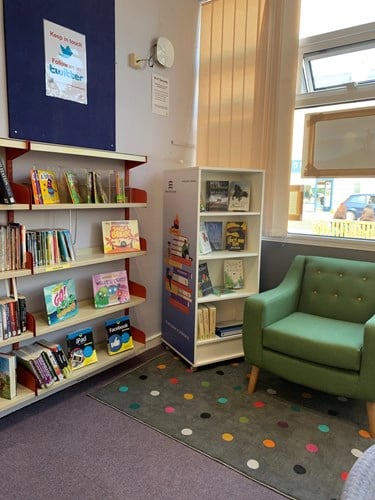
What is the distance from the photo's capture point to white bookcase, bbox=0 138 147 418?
1.97 m

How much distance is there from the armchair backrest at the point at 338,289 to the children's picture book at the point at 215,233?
2.20 ft

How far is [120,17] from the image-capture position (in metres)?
2.53

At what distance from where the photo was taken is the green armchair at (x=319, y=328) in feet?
6.56

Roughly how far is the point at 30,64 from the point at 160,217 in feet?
4.61

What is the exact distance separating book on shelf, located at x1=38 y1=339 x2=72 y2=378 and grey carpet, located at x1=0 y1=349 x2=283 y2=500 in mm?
216

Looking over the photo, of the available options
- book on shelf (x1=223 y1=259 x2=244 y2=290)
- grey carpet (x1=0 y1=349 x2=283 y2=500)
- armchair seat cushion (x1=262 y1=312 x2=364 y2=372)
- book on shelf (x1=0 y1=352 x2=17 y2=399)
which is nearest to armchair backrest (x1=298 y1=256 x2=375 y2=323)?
armchair seat cushion (x1=262 y1=312 x2=364 y2=372)

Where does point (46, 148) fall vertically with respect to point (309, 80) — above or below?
below

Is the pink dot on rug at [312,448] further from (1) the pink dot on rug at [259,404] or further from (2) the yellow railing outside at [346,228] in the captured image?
(2) the yellow railing outside at [346,228]

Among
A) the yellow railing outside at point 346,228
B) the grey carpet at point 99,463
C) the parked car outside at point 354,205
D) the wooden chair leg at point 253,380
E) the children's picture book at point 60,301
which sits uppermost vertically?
the parked car outside at point 354,205

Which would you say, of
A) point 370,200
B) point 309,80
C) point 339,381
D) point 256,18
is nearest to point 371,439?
point 339,381

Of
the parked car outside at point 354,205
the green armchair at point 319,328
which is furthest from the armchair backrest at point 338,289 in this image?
the parked car outside at point 354,205

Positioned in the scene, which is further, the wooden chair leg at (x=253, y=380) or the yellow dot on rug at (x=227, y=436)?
the wooden chair leg at (x=253, y=380)

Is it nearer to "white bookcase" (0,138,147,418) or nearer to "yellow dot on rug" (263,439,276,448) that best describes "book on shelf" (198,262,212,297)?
"white bookcase" (0,138,147,418)

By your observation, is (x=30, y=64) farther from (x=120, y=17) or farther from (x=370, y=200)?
(x=370, y=200)
